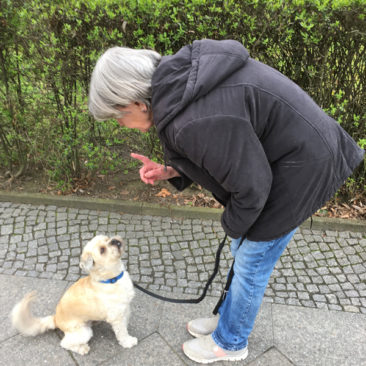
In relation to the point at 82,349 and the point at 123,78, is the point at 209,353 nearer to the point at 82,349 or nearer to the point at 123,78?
the point at 82,349

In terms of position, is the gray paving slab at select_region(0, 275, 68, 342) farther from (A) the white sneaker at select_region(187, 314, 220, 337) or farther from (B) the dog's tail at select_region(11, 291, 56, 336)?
(A) the white sneaker at select_region(187, 314, 220, 337)

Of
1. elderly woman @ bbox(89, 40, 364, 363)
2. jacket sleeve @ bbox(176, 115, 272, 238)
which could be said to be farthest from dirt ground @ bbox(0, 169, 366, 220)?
jacket sleeve @ bbox(176, 115, 272, 238)

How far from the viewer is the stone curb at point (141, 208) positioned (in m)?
3.83

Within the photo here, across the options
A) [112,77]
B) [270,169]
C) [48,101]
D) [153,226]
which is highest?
[112,77]

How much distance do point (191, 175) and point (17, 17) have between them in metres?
3.23

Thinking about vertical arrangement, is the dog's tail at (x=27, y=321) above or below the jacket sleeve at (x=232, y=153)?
below

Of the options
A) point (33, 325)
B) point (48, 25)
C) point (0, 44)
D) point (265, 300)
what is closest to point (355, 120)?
point (265, 300)

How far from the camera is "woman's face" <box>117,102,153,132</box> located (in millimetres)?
1583

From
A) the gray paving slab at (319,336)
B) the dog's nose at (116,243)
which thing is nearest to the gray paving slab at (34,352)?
the dog's nose at (116,243)

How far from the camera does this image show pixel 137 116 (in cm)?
164

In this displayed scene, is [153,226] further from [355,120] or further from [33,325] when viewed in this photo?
[355,120]

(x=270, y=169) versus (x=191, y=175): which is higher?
(x=270, y=169)

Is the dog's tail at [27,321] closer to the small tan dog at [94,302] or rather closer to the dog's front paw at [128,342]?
the small tan dog at [94,302]

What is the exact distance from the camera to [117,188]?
14.7 feet
